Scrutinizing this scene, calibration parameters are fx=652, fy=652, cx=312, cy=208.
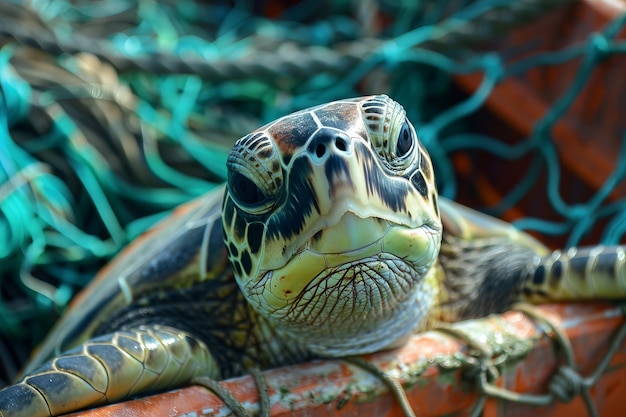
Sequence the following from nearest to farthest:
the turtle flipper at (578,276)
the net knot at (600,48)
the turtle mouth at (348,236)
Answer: the turtle mouth at (348,236) < the turtle flipper at (578,276) < the net knot at (600,48)

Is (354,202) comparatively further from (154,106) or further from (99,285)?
(154,106)

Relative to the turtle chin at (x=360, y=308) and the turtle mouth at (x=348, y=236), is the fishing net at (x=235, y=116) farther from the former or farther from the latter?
the turtle mouth at (x=348, y=236)

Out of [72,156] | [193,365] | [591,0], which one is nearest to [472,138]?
[591,0]

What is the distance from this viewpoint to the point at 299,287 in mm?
619

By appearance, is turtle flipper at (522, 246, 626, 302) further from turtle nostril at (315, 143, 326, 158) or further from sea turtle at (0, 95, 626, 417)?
turtle nostril at (315, 143, 326, 158)

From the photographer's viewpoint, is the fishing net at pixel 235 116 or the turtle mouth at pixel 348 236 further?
the fishing net at pixel 235 116

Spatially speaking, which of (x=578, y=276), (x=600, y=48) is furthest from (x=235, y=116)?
(x=578, y=276)

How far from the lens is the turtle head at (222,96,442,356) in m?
Result: 0.56

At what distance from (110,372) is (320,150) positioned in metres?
0.33

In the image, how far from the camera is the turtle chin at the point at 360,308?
2.02 ft

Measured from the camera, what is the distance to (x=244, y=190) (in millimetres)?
624

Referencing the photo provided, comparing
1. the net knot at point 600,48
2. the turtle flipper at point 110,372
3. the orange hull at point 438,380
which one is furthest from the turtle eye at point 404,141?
the net knot at point 600,48

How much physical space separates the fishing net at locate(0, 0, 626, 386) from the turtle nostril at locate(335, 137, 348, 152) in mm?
704

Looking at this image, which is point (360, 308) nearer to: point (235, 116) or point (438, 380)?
point (438, 380)
